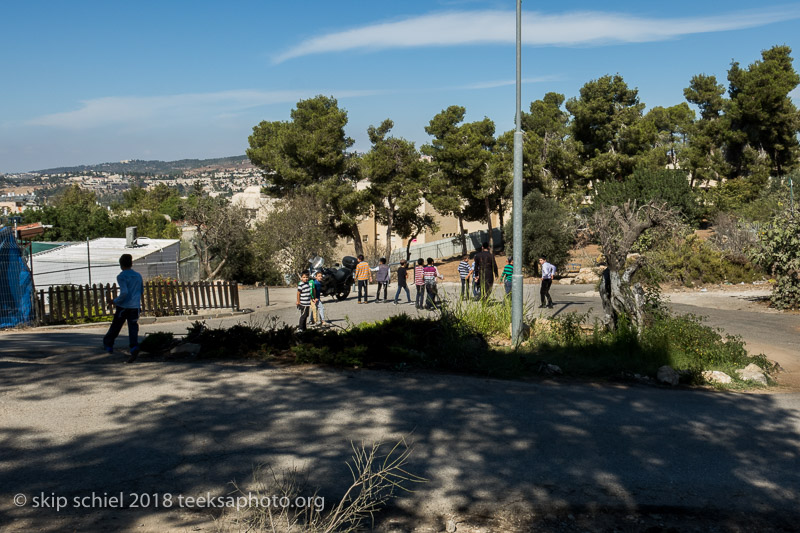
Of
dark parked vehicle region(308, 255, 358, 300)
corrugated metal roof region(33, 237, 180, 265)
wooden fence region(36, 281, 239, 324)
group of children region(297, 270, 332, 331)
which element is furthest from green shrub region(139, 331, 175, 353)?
corrugated metal roof region(33, 237, 180, 265)

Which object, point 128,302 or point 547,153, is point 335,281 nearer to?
point 128,302

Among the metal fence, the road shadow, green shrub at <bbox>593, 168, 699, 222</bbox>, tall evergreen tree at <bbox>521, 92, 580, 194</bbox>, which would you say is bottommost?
the metal fence

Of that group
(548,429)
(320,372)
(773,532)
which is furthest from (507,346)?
(773,532)

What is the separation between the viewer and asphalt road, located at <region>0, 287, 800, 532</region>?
16.5 ft

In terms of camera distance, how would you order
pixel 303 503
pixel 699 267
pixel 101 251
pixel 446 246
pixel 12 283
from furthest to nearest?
pixel 446 246 < pixel 101 251 < pixel 699 267 < pixel 12 283 < pixel 303 503

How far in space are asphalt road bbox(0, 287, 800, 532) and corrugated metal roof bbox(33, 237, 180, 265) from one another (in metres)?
18.7

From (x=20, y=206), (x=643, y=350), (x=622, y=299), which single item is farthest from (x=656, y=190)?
(x=20, y=206)

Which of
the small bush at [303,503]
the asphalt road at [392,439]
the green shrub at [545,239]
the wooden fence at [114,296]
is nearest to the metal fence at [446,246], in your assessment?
the green shrub at [545,239]

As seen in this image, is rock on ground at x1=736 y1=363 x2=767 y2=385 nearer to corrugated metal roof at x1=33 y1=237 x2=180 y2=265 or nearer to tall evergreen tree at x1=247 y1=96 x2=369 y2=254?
corrugated metal roof at x1=33 y1=237 x2=180 y2=265

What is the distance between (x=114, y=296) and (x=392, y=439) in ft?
47.6

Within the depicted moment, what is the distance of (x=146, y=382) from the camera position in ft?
25.7

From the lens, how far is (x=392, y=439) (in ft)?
20.3

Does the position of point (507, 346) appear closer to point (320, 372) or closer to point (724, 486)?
point (320, 372)

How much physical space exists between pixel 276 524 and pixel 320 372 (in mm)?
4593
